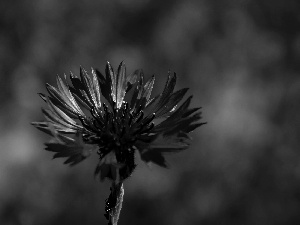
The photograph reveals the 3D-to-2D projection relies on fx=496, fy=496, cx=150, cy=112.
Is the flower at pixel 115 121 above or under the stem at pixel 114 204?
above

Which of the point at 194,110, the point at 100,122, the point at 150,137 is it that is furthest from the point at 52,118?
the point at 194,110

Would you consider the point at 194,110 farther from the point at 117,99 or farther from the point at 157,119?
the point at 117,99

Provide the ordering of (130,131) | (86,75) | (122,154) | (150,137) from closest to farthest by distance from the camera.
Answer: (122,154), (150,137), (130,131), (86,75)

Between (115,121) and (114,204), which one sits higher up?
(115,121)

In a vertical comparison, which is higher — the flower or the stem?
the flower
